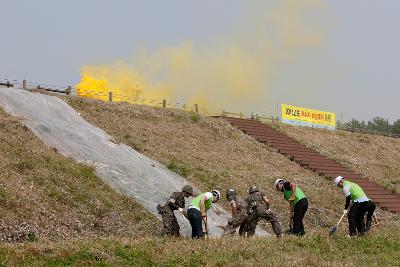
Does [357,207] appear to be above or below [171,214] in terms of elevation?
above

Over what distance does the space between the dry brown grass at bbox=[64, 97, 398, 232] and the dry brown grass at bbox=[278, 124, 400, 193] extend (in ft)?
22.0

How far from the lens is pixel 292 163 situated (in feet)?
117

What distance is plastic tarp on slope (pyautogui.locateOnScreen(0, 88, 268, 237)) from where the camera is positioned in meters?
20.7

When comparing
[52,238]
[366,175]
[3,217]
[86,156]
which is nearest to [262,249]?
[52,238]

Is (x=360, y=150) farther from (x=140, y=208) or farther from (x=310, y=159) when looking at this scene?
(x=140, y=208)

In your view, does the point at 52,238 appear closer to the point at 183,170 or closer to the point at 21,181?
the point at 21,181

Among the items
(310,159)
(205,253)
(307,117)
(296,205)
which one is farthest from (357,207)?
(307,117)

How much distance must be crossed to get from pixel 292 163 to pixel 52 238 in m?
22.9

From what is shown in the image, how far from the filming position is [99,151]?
2391 centimetres

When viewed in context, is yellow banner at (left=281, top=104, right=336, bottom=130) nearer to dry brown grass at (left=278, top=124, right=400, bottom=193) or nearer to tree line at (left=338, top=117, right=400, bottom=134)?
dry brown grass at (left=278, top=124, right=400, bottom=193)

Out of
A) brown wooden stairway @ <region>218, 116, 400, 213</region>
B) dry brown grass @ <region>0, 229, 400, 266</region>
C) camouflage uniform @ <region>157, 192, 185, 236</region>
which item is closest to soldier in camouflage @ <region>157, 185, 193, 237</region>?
camouflage uniform @ <region>157, 192, 185, 236</region>

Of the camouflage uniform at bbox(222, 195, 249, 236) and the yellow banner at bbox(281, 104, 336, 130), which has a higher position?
the yellow banner at bbox(281, 104, 336, 130)

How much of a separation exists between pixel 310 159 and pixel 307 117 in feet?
46.3

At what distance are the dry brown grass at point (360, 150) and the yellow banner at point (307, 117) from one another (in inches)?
79.1
